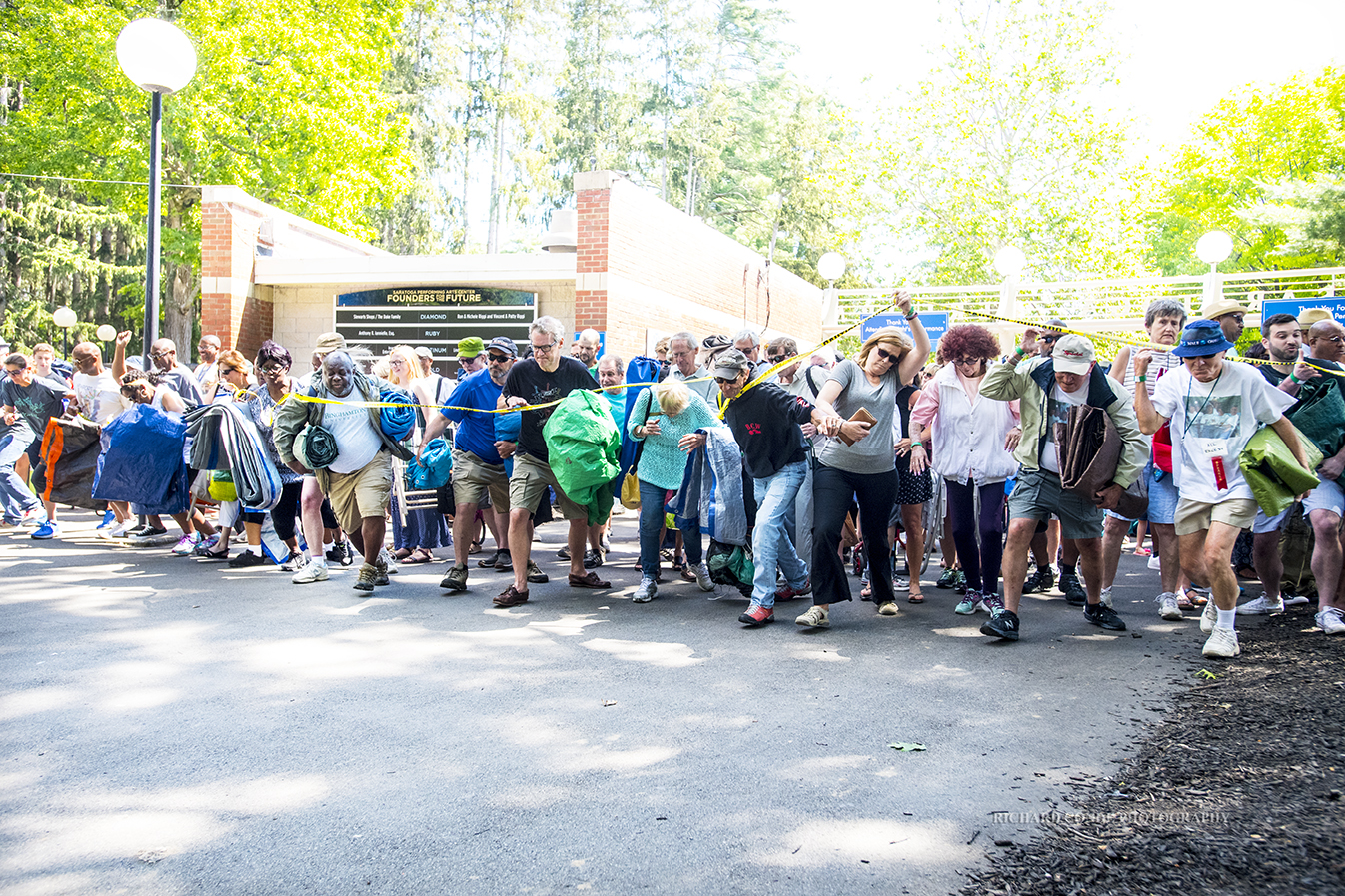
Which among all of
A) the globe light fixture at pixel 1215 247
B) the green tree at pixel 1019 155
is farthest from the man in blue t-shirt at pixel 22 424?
the green tree at pixel 1019 155

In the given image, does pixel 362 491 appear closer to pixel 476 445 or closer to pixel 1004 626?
pixel 476 445

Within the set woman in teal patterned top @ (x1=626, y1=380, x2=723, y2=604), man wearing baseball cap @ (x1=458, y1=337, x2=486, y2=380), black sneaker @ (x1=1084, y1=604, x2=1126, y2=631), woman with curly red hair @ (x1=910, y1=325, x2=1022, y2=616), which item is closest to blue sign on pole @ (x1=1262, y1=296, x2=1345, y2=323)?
woman with curly red hair @ (x1=910, y1=325, x2=1022, y2=616)

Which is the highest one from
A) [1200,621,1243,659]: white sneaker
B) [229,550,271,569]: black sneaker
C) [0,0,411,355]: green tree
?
[0,0,411,355]: green tree

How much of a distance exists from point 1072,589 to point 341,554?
21.2 feet

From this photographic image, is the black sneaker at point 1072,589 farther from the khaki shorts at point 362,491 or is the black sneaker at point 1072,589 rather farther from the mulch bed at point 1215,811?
the khaki shorts at point 362,491

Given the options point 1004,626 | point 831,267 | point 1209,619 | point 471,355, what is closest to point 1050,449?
point 1004,626

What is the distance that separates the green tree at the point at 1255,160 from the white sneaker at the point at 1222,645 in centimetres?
2861

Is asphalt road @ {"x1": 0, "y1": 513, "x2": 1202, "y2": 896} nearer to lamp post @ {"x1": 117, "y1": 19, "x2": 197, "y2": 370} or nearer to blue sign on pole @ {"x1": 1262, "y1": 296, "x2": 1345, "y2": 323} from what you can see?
lamp post @ {"x1": 117, "y1": 19, "x2": 197, "y2": 370}

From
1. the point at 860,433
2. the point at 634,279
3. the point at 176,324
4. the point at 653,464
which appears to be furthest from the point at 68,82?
the point at 860,433

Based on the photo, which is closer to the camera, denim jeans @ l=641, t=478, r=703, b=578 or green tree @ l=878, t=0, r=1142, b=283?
denim jeans @ l=641, t=478, r=703, b=578

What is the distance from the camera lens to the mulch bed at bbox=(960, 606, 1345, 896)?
118 inches

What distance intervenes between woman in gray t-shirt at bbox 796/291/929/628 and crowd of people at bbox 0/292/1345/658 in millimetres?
15

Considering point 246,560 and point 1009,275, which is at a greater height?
point 1009,275

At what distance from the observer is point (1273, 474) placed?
551 centimetres
